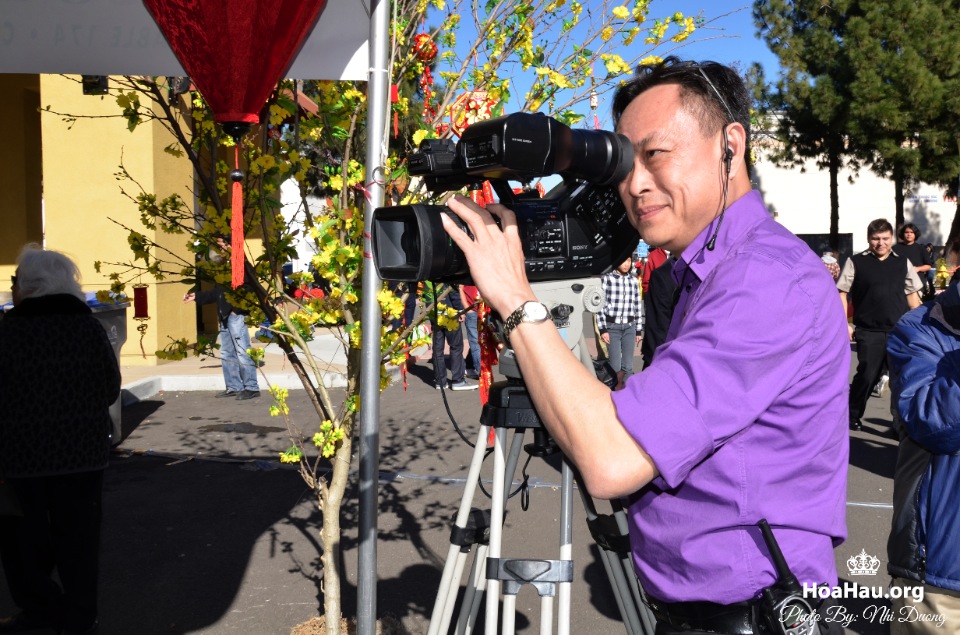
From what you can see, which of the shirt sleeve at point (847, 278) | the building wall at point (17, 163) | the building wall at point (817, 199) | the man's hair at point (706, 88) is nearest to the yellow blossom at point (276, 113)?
the man's hair at point (706, 88)

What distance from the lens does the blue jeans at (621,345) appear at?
8898 millimetres

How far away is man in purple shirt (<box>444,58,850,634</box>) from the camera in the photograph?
4.24 feet

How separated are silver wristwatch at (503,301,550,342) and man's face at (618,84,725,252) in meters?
0.33

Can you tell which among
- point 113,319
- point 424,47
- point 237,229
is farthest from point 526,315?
point 113,319

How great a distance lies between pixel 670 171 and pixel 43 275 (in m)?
3.23

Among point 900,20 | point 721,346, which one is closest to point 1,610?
point 721,346

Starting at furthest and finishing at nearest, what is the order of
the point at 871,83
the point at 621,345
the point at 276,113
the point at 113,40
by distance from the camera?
the point at 871,83
the point at 621,345
the point at 276,113
the point at 113,40

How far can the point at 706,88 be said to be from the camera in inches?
60.8

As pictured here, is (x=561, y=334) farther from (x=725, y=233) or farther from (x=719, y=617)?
(x=719, y=617)

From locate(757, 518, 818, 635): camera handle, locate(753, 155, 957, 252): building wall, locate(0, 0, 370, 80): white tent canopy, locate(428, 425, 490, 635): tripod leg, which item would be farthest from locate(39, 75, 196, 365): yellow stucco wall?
locate(753, 155, 957, 252): building wall

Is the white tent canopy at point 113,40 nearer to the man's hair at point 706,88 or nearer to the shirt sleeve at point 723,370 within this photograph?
the man's hair at point 706,88

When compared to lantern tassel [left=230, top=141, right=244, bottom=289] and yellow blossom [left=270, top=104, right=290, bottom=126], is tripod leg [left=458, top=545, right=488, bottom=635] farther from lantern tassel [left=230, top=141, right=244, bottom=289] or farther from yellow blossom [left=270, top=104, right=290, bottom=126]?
yellow blossom [left=270, top=104, right=290, bottom=126]

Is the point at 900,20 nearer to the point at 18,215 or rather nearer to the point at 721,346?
the point at 18,215
